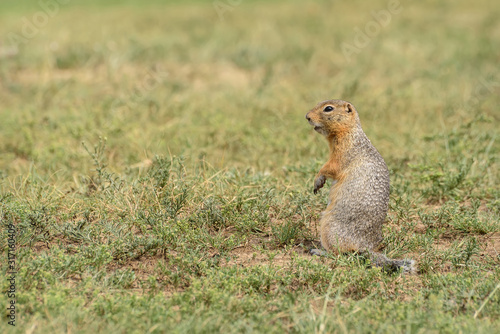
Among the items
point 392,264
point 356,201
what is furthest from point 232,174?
point 392,264

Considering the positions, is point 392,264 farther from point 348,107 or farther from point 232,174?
point 232,174

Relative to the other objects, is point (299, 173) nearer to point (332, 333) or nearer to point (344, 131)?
point (344, 131)

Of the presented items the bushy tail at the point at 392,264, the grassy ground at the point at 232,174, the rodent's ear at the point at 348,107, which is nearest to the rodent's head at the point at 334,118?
the rodent's ear at the point at 348,107

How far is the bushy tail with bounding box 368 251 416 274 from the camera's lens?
4297 mm

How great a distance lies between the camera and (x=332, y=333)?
349 cm

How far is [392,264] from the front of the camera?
14.2 feet

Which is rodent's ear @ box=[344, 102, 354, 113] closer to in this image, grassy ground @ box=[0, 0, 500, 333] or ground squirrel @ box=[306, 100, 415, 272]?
ground squirrel @ box=[306, 100, 415, 272]

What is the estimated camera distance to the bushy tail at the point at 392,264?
4.30 m

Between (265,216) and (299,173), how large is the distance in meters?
1.29

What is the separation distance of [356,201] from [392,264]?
517 millimetres

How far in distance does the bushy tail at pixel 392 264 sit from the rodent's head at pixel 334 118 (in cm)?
107

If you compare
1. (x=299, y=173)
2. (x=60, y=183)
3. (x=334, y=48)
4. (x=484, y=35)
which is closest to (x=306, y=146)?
(x=299, y=173)

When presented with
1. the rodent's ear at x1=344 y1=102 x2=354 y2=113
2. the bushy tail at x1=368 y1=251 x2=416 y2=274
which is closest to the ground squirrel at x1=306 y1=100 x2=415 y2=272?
Answer: the bushy tail at x1=368 y1=251 x2=416 y2=274

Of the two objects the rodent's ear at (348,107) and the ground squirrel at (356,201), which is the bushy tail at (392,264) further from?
the rodent's ear at (348,107)
